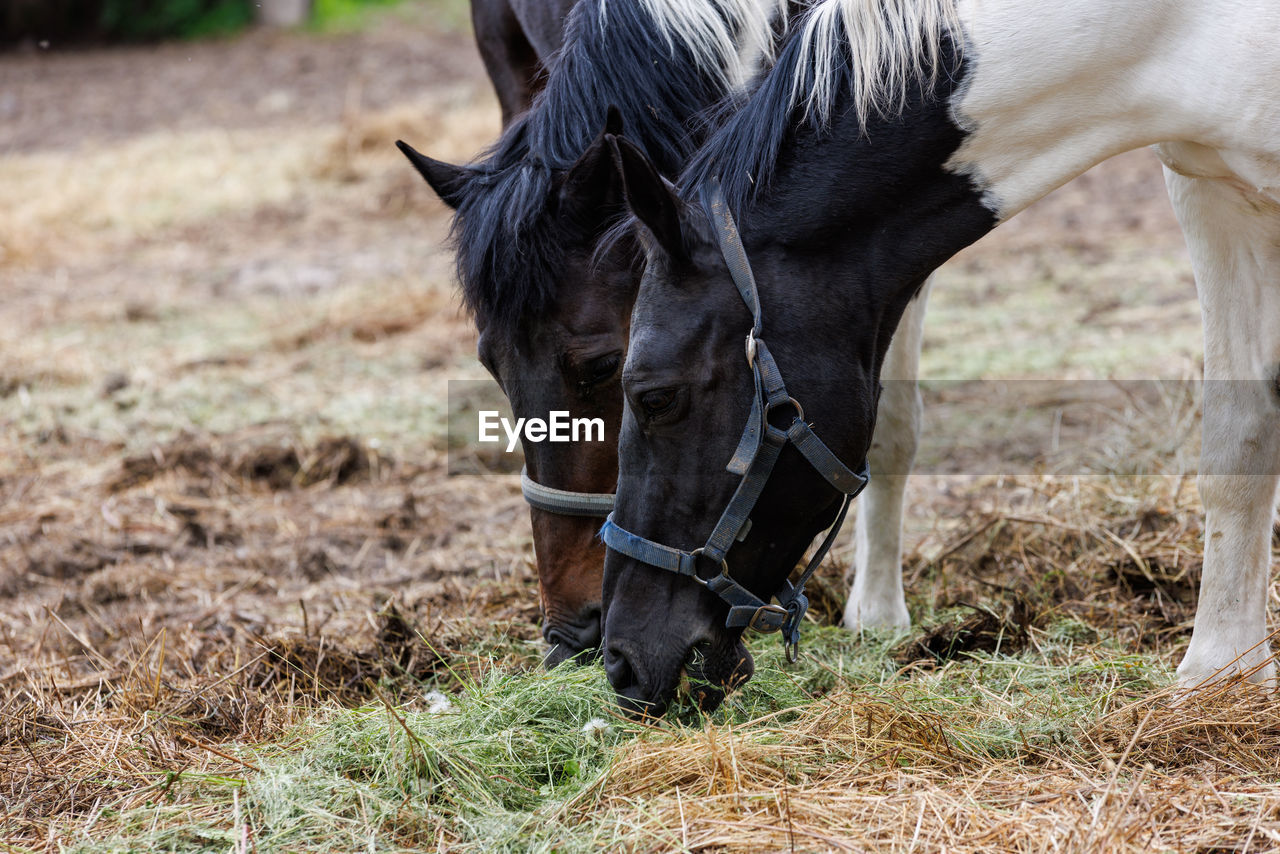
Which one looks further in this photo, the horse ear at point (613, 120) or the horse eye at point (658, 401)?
the horse ear at point (613, 120)

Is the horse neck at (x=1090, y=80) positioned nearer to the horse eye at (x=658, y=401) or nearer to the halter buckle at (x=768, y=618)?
the horse eye at (x=658, y=401)

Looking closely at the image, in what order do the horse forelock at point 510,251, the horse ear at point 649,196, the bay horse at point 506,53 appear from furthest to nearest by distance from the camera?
A: the bay horse at point 506,53 < the horse forelock at point 510,251 < the horse ear at point 649,196

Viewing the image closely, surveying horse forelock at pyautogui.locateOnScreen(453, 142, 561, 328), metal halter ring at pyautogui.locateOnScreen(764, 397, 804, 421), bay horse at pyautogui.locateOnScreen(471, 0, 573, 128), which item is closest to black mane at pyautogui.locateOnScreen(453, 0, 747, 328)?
horse forelock at pyautogui.locateOnScreen(453, 142, 561, 328)

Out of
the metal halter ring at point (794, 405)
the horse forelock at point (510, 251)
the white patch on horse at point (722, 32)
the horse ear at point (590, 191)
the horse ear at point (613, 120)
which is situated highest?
the white patch on horse at point (722, 32)

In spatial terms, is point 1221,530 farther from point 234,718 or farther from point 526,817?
point 234,718

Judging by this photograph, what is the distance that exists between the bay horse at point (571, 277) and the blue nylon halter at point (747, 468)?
410 millimetres

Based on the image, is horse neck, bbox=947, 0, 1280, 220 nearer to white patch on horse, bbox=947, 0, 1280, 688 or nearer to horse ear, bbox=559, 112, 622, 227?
white patch on horse, bbox=947, 0, 1280, 688

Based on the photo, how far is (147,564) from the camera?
4.15 meters

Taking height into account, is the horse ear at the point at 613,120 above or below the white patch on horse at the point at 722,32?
below

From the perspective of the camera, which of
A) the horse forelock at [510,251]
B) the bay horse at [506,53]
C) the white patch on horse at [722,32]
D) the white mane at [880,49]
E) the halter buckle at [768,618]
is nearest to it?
the white mane at [880,49]

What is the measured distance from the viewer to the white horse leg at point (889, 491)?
3.38 meters

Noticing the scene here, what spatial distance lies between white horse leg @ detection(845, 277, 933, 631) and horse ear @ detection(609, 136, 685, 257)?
1225 millimetres

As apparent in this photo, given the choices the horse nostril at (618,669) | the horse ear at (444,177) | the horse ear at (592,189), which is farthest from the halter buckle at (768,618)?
the horse ear at (444,177)

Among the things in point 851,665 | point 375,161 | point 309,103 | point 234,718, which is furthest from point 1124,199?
point 309,103
